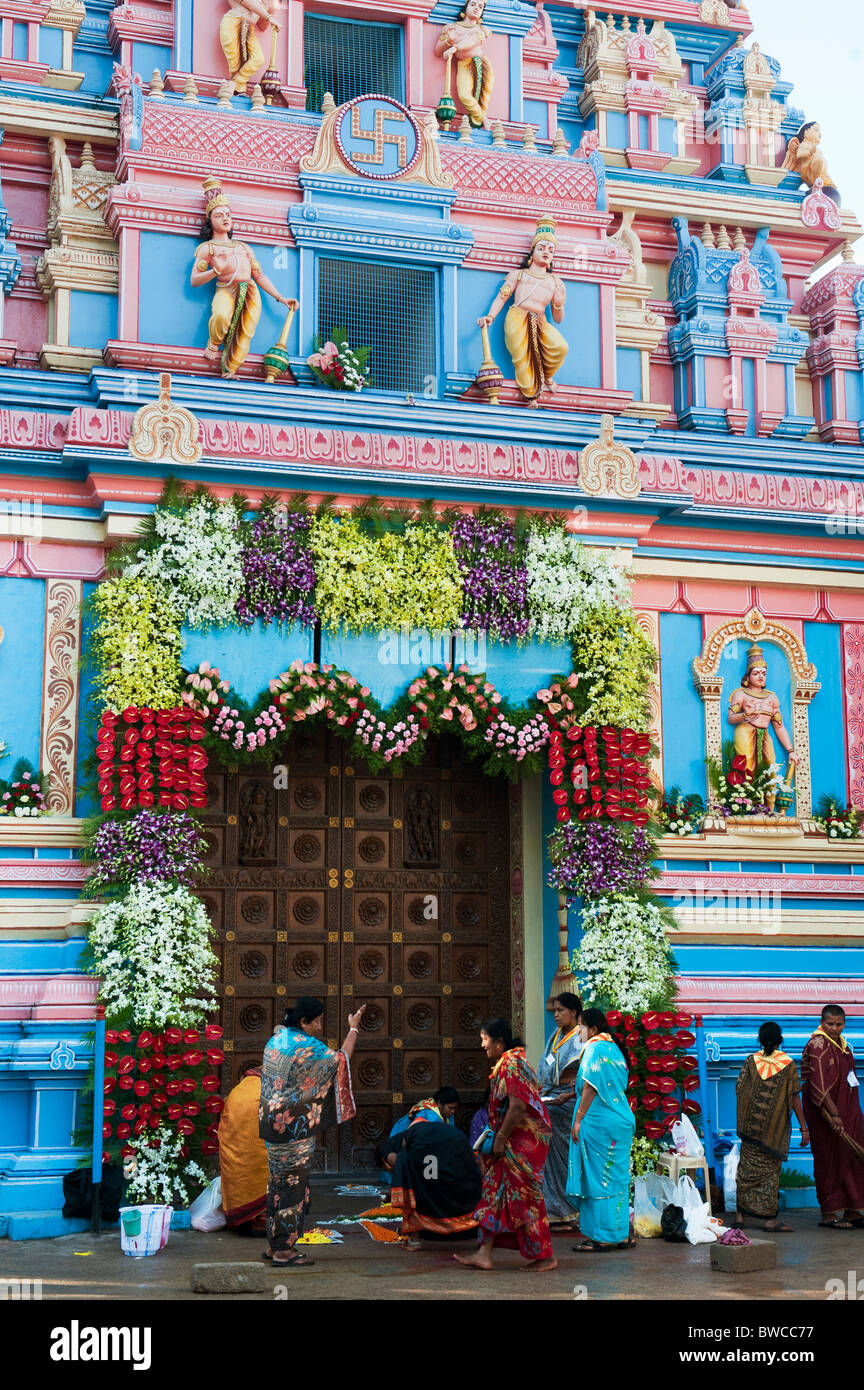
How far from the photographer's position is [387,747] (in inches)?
514

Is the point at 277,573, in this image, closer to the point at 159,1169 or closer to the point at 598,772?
the point at 598,772

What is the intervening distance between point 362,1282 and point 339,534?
616 cm

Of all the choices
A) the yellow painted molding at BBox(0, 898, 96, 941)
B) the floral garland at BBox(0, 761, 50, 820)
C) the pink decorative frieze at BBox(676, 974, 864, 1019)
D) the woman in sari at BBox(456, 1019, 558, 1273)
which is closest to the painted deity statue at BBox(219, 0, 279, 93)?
the floral garland at BBox(0, 761, 50, 820)

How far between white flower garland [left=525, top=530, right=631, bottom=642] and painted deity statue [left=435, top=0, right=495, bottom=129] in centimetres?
485

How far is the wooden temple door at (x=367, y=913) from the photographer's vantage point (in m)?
13.9

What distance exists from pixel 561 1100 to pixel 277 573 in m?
4.62

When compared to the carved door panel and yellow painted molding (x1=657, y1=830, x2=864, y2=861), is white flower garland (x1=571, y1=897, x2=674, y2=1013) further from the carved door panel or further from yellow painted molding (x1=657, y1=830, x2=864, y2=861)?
the carved door panel

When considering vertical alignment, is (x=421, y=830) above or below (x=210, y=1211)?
above

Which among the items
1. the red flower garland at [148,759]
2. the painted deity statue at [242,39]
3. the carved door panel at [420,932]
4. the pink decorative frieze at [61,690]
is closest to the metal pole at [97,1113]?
the red flower garland at [148,759]

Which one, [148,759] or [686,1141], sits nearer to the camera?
[686,1141]

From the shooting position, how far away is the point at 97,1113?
11.1m

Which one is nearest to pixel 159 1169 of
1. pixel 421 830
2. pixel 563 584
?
pixel 421 830

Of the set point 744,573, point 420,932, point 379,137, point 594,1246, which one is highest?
point 379,137
